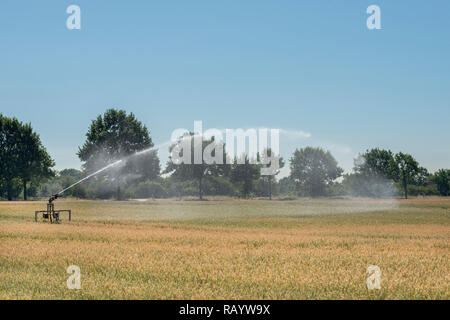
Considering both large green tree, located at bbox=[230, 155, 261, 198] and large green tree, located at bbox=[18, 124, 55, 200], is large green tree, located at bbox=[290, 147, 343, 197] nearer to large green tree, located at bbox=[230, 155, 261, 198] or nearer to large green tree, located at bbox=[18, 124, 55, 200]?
large green tree, located at bbox=[230, 155, 261, 198]

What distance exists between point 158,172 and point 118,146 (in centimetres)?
1613

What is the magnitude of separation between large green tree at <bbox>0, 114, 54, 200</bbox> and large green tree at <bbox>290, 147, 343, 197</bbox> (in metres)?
82.2

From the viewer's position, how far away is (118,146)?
106812 mm

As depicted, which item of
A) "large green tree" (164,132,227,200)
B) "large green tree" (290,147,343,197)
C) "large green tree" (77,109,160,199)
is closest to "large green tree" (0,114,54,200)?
"large green tree" (77,109,160,199)

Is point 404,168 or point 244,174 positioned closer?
point 404,168

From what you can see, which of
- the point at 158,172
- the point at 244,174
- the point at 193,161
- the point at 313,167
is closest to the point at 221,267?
the point at 158,172

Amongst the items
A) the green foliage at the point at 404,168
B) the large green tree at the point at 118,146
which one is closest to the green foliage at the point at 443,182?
the green foliage at the point at 404,168

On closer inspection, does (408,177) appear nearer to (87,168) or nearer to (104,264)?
(87,168)

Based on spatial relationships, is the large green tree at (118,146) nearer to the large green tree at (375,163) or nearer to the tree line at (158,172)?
the tree line at (158,172)

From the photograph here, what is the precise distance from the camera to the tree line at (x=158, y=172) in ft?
330

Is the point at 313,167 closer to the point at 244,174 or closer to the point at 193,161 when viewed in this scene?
the point at 244,174

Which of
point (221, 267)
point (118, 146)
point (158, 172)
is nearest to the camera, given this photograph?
point (221, 267)

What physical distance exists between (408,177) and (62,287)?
13054cm

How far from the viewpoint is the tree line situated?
10050 cm
